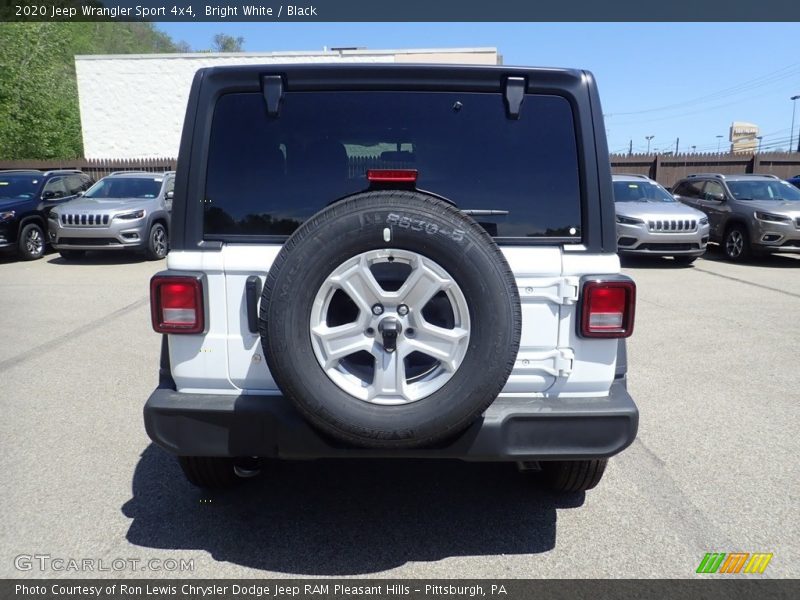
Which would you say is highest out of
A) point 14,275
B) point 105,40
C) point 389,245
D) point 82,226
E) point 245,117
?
point 105,40

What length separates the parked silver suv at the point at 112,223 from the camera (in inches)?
460

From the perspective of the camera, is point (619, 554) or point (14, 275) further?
point (14, 275)

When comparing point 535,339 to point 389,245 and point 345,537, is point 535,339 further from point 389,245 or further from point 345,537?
point 345,537

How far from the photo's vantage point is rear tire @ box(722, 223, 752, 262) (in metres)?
12.4

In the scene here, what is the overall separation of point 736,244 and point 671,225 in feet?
7.08

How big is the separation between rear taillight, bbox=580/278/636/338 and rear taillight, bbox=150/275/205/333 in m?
1.62

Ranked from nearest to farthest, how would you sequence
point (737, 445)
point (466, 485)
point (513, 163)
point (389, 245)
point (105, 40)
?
point (389, 245) < point (513, 163) < point (466, 485) < point (737, 445) < point (105, 40)

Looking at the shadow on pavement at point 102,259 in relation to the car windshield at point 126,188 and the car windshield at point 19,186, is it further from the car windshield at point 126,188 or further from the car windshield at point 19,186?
the car windshield at point 19,186

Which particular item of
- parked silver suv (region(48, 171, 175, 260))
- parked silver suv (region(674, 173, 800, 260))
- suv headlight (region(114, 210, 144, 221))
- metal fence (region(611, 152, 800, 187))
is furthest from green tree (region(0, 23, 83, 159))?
→ parked silver suv (region(674, 173, 800, 260))

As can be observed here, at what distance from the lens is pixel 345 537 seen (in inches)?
118

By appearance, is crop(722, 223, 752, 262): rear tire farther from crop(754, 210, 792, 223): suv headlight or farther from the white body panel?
the white body panel

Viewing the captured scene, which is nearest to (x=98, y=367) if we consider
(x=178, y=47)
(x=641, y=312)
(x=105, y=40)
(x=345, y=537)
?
(x=345, y=537)

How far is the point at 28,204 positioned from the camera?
491 inches

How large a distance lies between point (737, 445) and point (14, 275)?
11218 mm
